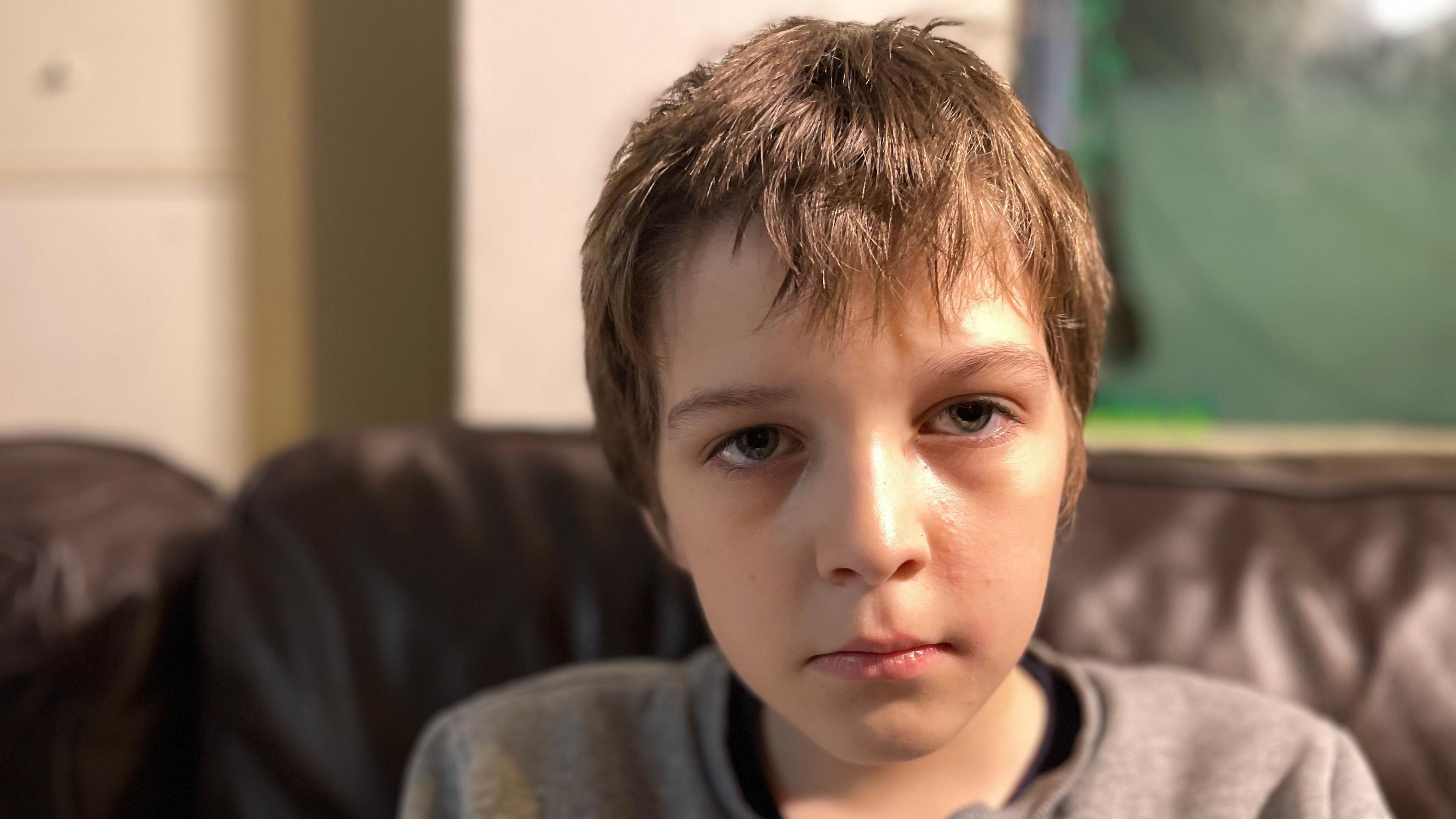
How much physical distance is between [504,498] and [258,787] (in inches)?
12.4

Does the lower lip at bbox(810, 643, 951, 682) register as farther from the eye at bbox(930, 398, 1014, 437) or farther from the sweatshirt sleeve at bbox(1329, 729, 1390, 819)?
the sweatshirt sleeve at bbox(1329, 729, 1390, 819)

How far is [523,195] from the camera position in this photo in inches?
49.8

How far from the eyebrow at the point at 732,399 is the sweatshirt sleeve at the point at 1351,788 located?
441 millimetres

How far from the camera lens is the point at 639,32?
1.24m

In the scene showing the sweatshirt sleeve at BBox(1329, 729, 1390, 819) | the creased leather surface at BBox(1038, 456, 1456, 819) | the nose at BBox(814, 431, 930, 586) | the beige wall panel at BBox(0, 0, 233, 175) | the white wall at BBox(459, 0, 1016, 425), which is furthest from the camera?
the beige wall panel at BBox(0, 0, 233, 175)

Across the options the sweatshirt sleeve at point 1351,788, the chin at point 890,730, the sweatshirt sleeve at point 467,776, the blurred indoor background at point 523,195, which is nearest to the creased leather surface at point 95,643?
the sweatshirt sleeve at point 467,776

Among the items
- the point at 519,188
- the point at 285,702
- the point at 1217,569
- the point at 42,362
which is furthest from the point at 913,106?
the point at 42,362

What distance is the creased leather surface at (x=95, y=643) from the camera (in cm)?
88

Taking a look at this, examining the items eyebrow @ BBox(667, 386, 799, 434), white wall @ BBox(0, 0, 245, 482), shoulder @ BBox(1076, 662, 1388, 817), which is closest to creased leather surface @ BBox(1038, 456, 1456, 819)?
shoulder @ BBox(1076, 662, 1388, 817)

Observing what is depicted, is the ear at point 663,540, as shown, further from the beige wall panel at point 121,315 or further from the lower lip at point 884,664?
the beige wall panel at point 121,315

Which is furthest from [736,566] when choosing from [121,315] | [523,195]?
[121,315]

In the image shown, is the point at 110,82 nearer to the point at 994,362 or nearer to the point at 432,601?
the point at 432,601

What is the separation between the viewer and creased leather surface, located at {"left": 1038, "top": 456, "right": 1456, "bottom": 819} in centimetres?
80

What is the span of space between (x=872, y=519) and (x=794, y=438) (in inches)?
2.9
